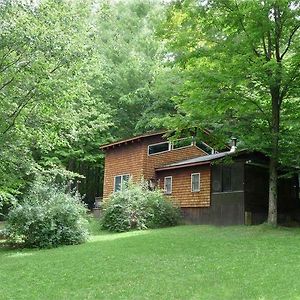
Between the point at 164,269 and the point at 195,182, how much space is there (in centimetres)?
1104

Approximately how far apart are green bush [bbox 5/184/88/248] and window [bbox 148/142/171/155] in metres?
9.46

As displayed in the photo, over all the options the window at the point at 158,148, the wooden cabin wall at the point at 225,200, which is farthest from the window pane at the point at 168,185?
the window at the point at 158,148

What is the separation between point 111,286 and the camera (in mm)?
8625

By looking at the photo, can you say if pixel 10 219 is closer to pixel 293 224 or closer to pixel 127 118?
pixel 293 224

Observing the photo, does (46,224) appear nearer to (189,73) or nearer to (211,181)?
(189,73)

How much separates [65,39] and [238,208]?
31.5 ft

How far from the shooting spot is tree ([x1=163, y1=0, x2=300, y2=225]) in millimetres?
14469

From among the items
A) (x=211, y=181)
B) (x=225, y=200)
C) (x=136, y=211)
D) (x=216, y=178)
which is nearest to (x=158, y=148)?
(x=211, y=181)

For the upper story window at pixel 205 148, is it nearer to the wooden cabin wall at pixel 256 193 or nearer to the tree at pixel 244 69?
the wooden cabin wall at pixel 256 193

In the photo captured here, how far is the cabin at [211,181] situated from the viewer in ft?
59.0

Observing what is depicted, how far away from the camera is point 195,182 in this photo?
20.5 metres

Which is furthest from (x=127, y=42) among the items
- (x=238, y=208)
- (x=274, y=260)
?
(x=274, y=260)

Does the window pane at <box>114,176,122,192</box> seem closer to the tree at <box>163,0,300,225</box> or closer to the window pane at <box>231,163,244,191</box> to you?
the window pane at <box>231,163,244,191</box>

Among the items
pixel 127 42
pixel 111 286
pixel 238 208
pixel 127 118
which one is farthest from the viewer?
pixel 127 42
